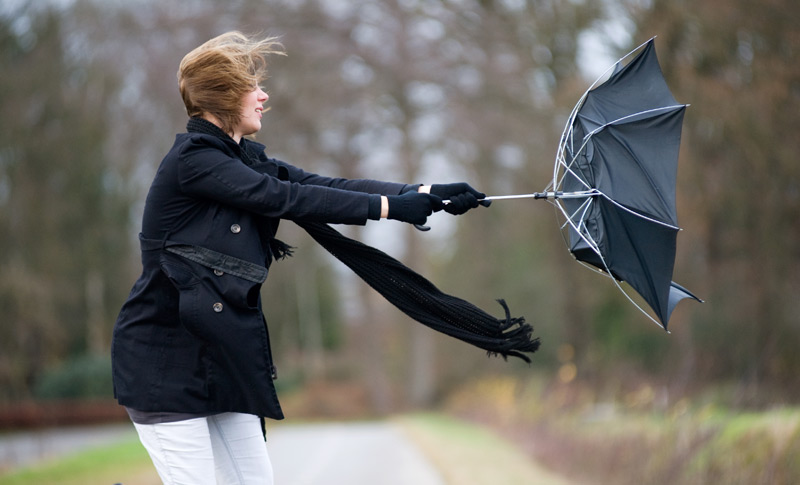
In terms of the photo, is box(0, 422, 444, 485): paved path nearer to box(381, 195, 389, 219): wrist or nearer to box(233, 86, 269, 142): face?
box(381, 195, 389, 219): wrist

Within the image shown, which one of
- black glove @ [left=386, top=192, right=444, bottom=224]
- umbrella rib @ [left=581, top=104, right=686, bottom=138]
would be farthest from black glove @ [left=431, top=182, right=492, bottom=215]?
umbrella rib @ [left=581, top=104, right=686, bottom=138]

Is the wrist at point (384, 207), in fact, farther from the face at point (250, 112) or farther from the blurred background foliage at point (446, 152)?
the blurred background foliage at point (446, 152)

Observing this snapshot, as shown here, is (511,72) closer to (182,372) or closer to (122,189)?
(122,189)

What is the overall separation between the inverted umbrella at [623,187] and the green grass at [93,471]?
5.76m

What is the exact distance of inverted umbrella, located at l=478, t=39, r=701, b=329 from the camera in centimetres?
382

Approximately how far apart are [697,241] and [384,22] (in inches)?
414

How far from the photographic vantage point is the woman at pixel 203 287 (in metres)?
2.98

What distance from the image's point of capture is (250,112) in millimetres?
3256

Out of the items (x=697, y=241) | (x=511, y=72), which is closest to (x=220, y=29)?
(x=511, y=72)

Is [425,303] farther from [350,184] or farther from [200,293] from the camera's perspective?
[200,293]

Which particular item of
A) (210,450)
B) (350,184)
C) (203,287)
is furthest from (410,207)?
(210,450)

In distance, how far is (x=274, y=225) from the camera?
3.38 metres

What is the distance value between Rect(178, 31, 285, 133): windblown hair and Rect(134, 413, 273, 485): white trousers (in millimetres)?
1100

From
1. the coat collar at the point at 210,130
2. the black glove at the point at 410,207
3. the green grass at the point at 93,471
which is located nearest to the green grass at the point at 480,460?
the green grass at the point at 93,471
